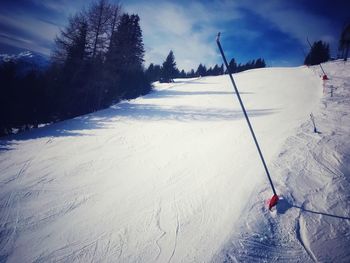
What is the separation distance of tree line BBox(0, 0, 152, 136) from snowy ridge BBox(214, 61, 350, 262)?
57.0 ft

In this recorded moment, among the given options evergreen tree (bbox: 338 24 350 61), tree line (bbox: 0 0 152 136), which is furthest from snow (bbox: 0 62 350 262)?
evergreen tree (bbox: 338 24 350 61)

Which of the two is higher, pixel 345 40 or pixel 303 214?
pixel 345 40

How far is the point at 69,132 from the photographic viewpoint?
454 inches

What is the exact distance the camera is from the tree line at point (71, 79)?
1495cm

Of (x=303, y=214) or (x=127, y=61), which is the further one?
(x=127, y=61)

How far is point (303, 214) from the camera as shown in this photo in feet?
14.8

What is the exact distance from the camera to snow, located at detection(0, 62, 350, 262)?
4086 mm

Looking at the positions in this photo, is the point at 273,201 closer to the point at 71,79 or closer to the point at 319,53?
the point at 71,79

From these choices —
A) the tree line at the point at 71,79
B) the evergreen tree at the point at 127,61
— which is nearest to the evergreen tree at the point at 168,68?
the evergreen tree at the point at 127,61

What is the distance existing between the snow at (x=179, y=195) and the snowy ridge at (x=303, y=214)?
23mm

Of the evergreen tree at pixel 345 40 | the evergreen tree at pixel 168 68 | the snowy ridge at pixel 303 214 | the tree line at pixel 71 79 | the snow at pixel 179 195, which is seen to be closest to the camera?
the snowy ridge at pixel 303 214

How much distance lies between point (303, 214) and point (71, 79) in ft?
65.8

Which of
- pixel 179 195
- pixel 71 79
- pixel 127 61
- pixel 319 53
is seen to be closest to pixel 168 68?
pixel 127 61

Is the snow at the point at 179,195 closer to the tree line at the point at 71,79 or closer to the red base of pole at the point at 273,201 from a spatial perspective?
the red base of pole at the point at 273,201
